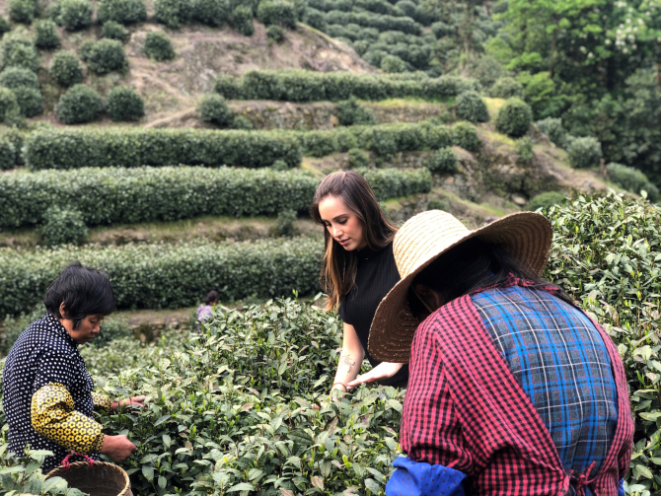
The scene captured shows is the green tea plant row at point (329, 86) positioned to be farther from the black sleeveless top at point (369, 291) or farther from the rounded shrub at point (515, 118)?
the black sleeveless top at point (369, 291)

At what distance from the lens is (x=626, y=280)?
3.08m

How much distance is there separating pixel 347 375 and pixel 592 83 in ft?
106

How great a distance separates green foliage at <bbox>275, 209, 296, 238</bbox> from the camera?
44.2 feet

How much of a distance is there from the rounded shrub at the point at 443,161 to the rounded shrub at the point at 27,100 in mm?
12639

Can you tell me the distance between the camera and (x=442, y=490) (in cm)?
135

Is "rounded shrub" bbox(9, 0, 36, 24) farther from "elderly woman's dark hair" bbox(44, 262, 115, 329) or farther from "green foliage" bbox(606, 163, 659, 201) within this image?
"green foliage" bbox(606, 163, 659, 201)

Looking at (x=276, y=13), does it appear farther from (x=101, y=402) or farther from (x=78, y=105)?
(x=101, y=402)

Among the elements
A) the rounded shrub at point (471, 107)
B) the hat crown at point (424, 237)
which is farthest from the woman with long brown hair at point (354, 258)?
the rounded shrub at point (471, 107)

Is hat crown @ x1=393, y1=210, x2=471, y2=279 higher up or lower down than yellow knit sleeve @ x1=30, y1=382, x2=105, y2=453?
higher up

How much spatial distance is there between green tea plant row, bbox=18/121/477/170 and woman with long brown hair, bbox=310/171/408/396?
12.0 meters

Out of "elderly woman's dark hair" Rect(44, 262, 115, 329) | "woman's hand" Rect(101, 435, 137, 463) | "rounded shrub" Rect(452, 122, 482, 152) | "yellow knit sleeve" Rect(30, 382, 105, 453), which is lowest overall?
"rounded shrub" Rect(452, 122, 482, 152)

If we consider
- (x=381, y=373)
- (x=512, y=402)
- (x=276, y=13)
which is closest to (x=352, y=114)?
(x=276, y=13)

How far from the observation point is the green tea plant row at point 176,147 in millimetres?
13266

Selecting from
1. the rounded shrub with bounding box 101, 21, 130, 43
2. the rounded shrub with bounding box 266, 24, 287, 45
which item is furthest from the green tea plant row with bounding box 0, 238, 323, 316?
the rounded shrub with bounding box 266, 24, 287, 45
